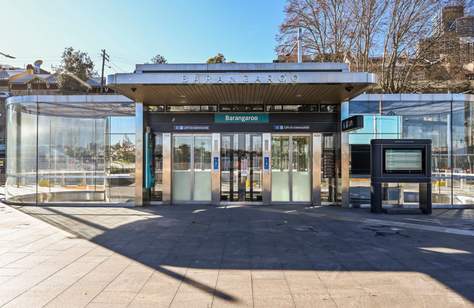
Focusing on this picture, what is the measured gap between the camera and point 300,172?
1202cm

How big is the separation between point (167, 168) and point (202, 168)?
1.17m

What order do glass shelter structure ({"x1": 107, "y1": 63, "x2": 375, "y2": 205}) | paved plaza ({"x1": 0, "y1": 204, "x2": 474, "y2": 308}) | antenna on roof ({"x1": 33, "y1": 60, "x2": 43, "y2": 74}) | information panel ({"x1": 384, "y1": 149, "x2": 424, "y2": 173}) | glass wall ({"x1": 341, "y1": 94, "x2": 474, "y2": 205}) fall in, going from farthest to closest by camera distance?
antenna on roof ({"x1": 33, "y1": 60, "x2": 43, "y2": 74}) → glass shelter structure ({"x1": 107, "y1": 63, "x2": 375, "y2": 205}) → glass wall ({"x1": 341, "y1": 94, "x2": 474, "y2": 205}) → information panel ({"x1": 384, "y1": 149, "x2": 424, "y2": 173}) → paved plaza ({"x1": 0, "y1": 204, "x2": 474, "y2": 308})

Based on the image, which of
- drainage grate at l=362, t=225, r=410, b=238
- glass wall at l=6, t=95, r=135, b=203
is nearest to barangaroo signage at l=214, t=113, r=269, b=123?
glass wall at l=6, t=95, r=135, b=203

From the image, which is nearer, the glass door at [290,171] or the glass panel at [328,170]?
the glass panel at [328,170]

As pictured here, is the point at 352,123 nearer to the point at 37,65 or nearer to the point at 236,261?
the point at 236,261

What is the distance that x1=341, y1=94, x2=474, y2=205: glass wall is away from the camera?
1166 centimetres

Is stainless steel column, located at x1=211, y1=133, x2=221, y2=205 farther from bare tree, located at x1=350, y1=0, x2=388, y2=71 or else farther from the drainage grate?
bare tree, located at x1=350, y1=0, x2=388, y2=71

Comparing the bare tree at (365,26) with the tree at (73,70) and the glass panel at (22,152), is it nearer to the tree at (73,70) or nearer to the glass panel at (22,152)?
the glass panel at (22,152)

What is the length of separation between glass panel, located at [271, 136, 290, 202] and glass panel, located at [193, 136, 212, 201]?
2207 mm

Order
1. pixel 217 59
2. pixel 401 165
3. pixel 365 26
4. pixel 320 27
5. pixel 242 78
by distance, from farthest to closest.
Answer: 1. pixel 217 59
2. pixel 320 27
3. pixel 365 26
4. pixel 401 165
5. pixel 242 78

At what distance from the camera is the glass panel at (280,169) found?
12016mm

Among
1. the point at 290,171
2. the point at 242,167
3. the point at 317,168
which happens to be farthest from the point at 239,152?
the point at 317,168

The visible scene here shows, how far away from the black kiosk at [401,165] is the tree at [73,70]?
3192cm

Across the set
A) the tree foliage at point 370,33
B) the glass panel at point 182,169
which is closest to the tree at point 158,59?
the tree foliage at point 370,33
